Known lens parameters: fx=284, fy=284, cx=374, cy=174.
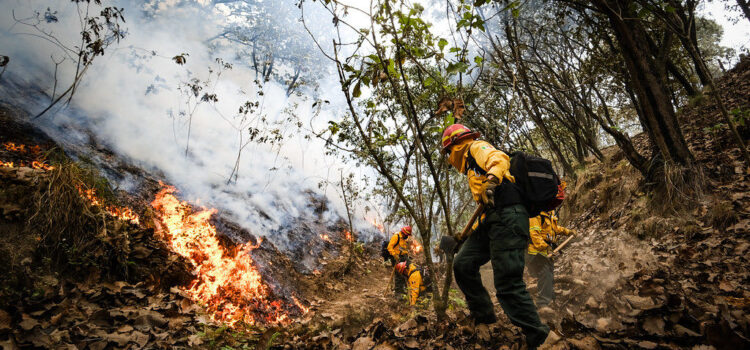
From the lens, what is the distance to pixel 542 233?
177 inches

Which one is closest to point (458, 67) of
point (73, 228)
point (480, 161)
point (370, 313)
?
point (480, 161)

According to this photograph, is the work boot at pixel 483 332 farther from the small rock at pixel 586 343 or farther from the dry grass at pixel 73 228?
the dry grass at pixel 73 228

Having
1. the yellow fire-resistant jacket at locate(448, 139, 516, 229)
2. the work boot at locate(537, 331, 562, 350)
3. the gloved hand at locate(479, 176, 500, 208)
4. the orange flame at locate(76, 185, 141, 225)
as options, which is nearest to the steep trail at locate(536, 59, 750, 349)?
the work boot at locate(537, 331, 562, 350)

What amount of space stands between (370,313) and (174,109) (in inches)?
340

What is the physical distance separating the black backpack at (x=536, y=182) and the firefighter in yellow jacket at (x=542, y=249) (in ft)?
6.48

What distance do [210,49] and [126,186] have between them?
31.3 ft

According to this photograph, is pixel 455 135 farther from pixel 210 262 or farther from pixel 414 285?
pixel 210 262

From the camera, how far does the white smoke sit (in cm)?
→ 592

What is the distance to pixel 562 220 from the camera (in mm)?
8445

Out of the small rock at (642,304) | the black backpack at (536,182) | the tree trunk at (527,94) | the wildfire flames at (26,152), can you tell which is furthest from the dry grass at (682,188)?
the wildfire flames at (26,152)

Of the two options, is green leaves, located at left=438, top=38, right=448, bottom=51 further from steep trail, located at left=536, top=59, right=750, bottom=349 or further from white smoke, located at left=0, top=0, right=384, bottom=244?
white smoke, located at left=0, top=0, right=384, bottom=244

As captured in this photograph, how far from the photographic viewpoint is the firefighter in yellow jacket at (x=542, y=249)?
4250mm

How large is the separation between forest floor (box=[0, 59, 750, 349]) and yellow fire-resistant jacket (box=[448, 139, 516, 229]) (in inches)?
49.1

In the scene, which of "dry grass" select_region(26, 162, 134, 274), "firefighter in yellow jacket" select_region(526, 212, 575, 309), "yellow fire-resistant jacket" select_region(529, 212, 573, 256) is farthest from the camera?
"yellow fire-resistant jacket" select_region(529, 212, 573, 256)
